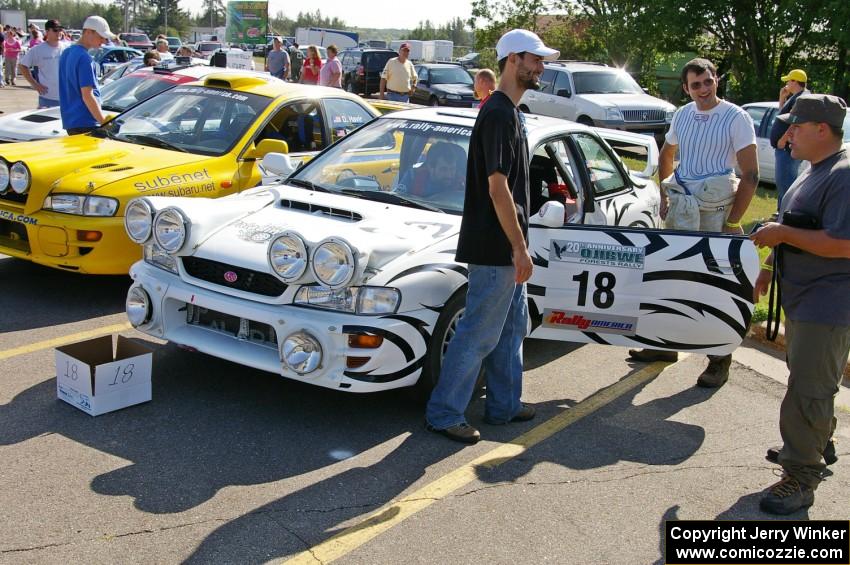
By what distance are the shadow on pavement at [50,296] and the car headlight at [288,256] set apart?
2338 mm

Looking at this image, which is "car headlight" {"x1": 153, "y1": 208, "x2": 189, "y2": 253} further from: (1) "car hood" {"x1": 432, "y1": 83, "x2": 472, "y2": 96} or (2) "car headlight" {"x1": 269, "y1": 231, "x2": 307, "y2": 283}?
(1) "car hood" {"x1": 432, "y1": 83, "x2": 472, "y2": 96}

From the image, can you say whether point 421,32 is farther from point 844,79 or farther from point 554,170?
point 554,170

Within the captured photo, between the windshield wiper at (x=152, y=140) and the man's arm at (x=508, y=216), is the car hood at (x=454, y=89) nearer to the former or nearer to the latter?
the windshield wiper at (x=152, y=140)

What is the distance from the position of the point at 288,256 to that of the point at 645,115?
603 inches

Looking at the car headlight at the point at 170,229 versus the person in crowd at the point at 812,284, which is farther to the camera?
the car headlight at the point at 170,229

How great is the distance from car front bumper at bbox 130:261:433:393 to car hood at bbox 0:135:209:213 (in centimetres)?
165


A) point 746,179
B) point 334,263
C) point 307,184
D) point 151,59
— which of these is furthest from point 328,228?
point 151,59

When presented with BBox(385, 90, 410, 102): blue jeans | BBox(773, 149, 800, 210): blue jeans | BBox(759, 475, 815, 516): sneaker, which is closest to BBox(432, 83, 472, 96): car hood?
BBox(385, 90, 410, 102): blue jeans

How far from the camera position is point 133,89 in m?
9.66

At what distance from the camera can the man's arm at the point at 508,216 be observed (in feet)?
13.5

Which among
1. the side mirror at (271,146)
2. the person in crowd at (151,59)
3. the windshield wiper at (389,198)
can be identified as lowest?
the windshield wiper at (389,198)

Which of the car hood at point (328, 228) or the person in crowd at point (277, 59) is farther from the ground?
the person in crowd at point (277, 59)

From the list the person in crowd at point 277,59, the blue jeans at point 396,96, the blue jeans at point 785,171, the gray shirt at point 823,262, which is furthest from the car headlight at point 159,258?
the person in crowd at point 277,59

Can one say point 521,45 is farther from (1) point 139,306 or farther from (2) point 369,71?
(2) point 369,71
